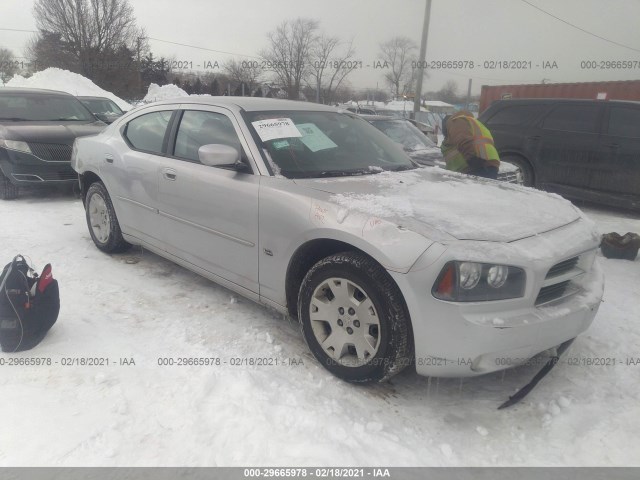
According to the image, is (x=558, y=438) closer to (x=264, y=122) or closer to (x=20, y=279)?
(x=264, y=122)

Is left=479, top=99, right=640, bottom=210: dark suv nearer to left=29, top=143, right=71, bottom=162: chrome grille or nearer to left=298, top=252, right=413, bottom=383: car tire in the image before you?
left=298, top=252, right=413, bottom=383: car tire

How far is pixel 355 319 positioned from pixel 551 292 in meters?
1.06

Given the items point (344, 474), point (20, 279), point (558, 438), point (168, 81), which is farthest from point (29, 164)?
point (168, 81)

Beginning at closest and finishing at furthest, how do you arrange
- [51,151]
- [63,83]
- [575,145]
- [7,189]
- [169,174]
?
1. [169,174]
2. [51,151]
3. [7,189]
4. [575,145]
5. [63,83]

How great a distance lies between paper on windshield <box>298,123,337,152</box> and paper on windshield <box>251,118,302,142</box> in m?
0.06

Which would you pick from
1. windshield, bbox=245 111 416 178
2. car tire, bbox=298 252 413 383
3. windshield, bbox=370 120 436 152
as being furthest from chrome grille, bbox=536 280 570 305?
windshield, bbox=370 120 436 152

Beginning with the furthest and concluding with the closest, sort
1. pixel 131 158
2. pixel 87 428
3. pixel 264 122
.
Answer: pixel 131 158, pixel 264 122, pixel 87 428

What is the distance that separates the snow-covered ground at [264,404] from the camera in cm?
221

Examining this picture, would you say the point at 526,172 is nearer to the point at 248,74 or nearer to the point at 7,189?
the point at 7,189

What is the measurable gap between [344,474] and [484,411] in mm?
934

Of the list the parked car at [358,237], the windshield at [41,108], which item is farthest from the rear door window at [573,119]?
the windshield at [41,108]

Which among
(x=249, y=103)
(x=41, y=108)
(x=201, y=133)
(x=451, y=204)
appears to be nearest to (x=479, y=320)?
(x=451, y=204)

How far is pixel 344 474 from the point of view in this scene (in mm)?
2102

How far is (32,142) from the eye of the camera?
664 cm
